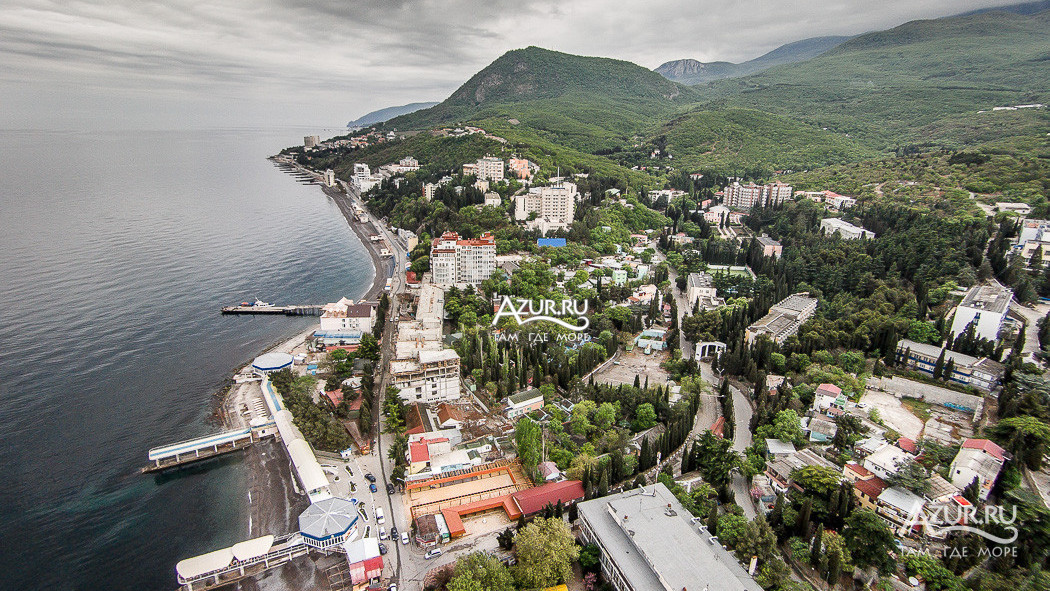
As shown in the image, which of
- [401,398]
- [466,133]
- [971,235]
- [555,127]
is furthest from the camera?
[555,127]

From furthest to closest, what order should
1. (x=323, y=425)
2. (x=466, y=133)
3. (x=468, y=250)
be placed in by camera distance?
1. (x=466, y=133)
2. (x=468, y=250)
3. (x=323, y=425)

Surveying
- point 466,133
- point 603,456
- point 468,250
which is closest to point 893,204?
point 468,250

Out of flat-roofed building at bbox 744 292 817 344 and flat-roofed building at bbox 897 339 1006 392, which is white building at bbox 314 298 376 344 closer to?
flat-roofed building at bbox 744 292 817 344

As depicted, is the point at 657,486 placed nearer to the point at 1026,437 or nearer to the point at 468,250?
the point at 1026,437

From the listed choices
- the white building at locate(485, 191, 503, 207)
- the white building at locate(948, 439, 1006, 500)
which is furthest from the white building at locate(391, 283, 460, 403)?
Result: the white building at locate(485, 191, 503, 207)

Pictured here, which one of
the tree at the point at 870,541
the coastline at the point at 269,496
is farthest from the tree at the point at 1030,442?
the coastline at the point at 269,496

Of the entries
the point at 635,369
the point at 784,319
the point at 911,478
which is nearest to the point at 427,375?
the point at 635,369
